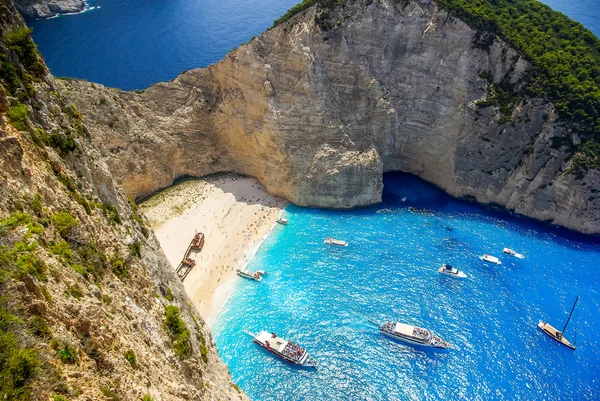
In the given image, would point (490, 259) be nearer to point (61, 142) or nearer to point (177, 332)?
point (177, 332)

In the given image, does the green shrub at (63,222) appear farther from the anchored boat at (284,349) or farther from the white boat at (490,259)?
the white boat at (490,259)

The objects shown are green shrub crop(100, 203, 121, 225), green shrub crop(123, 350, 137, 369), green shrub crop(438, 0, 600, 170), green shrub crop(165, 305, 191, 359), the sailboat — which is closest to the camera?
green shrub crop(123, 350, 137, 369)

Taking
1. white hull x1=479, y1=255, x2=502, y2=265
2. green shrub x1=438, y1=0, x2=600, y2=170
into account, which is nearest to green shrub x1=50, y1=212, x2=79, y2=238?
white hull x1=479, y1=255, x2=502, y2=265

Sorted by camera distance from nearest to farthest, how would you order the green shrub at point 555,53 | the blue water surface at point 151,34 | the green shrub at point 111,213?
the green shrub at point 111,213 → the green shrub at point 555,53 → the blue water surface at point 151,34

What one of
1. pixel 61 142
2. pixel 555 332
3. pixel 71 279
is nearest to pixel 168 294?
pixel 71 279

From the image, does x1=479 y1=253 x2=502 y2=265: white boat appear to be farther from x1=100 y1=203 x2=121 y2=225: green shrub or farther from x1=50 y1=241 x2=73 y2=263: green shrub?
x1=50 y1=241 x2=73 y2=263: green shrub

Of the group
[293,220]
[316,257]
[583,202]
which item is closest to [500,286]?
[583,202]

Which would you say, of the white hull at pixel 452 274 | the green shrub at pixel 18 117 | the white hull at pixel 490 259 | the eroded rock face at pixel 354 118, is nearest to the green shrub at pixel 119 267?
the green shrub at pixel 18 117

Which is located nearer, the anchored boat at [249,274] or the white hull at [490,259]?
the anchored boat at [249,274]
